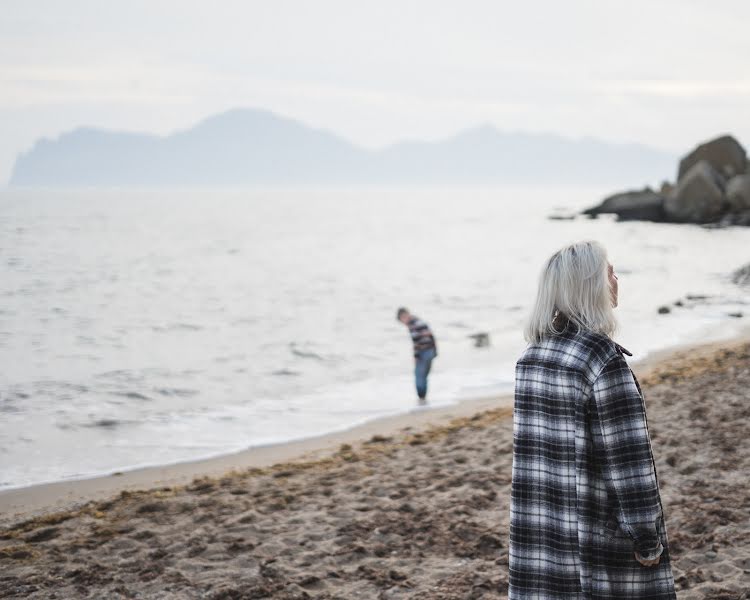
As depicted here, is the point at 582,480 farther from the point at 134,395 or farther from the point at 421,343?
the point at 134,395

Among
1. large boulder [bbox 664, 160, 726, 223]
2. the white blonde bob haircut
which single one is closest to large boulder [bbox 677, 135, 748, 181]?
large boulder [bbox 664, 160, 726, 223]

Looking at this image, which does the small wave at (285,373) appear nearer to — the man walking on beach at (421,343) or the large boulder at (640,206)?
the man walking on beach at (421,343)

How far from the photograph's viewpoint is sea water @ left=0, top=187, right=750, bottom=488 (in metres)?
12.0

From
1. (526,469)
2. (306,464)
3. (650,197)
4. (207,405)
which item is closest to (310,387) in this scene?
(207,405)

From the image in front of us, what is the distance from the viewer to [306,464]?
867 centimetres

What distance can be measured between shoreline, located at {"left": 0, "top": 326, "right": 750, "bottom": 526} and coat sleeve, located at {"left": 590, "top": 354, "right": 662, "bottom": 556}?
6401 millimetres

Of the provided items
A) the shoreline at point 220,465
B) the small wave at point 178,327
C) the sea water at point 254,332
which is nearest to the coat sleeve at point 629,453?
the sea water at point 254,332

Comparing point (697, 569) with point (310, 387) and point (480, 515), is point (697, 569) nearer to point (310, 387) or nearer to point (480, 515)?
point (480, 515)

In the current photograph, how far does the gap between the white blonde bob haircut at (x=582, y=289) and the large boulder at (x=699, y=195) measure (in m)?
55.0

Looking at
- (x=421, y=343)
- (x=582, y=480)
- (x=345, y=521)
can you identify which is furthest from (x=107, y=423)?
(x=582, y=480)

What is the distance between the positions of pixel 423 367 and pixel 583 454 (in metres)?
10.3

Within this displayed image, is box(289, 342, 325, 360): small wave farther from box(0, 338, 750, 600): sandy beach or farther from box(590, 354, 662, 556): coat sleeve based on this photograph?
box(590, 354, 662, 556): coat sleeve

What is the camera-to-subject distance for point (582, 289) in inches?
104

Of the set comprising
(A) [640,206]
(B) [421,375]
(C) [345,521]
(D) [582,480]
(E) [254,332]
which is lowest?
(E) [254,332]
